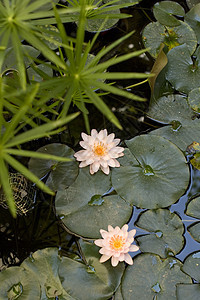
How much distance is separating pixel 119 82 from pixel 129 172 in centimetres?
71

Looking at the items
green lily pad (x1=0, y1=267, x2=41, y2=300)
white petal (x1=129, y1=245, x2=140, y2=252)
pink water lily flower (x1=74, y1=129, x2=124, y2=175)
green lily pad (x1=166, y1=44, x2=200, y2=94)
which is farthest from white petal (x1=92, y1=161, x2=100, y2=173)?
green lily pad (x1=166, y1=44, x2=200, y2=94)

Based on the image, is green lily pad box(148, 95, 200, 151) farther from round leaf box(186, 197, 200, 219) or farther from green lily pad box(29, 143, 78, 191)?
green lily pad box(29, 143, 78, 191)

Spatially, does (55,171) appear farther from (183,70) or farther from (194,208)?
(183,70)

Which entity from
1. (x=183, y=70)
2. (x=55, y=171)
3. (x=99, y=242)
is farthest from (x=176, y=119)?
(x=99, y=242)

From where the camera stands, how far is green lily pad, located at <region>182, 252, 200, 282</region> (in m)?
1.78

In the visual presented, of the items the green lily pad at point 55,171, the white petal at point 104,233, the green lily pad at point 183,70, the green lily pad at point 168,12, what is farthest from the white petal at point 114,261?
the green lily pad at point 168,12

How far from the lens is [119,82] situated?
8.11 feet

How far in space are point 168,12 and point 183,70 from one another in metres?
0.54

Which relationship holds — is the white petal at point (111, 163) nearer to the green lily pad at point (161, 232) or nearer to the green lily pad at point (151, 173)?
the green lily pad at point (151, 173)

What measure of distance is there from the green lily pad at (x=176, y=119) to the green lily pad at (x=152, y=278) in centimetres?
66

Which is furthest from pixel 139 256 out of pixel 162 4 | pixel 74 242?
pixel 162 4

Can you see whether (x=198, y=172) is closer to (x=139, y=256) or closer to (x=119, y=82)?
(x=139, y=256)

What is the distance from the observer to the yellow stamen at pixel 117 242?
1.76 m

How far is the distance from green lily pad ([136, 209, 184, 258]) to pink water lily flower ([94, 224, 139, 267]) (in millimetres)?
110
